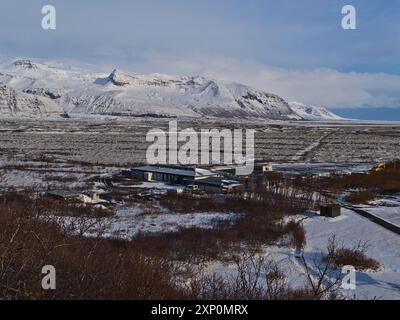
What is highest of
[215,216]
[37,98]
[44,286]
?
[37,98]

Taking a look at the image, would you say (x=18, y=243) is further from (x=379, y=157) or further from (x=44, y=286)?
(x=379, y=157)

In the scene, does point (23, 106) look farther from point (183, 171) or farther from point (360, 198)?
point (360, 198)

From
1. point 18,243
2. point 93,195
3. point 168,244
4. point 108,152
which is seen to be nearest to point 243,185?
point 93,195

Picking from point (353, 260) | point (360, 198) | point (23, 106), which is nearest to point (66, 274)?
point (353, 260)

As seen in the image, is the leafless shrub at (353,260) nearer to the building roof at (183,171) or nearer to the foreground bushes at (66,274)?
the foreground bushes at (66,274)

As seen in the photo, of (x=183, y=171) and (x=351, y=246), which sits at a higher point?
(x=183, y=171)

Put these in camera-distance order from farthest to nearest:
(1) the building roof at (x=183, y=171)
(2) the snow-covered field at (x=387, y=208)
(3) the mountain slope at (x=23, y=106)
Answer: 1. (3) the mountain slope at (x=23, y=106)
2. (1) the building roof at (x=183, y=171)
3. (2) the snow-covered field at (x=387, y=208)

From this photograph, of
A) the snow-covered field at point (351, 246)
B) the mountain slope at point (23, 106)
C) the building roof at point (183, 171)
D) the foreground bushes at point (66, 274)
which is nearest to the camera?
the foreground bushes at point (66, 274)

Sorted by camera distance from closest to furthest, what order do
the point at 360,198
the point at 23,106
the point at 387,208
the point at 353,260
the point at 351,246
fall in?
the point at 353,260 < the point at 351,246 < the point at 387,208 < the point at 360,198 < the point at 23,106

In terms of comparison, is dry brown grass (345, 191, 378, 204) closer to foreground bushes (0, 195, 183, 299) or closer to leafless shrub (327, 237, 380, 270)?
leafless shrub (327, 237, 380, 270)

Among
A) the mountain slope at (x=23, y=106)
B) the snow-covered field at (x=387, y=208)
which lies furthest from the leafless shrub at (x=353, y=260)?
the mountain slope at (x=23, y=106)

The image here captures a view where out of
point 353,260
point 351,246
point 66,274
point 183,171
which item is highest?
point 66,274
